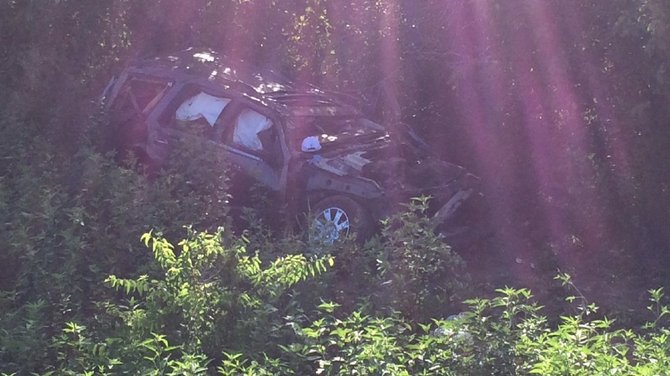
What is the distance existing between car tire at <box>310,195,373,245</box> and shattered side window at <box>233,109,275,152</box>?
0.88 metres

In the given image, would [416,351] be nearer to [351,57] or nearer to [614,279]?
[614,279]

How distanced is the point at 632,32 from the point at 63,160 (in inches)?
206

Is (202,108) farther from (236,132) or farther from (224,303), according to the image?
(224,303)

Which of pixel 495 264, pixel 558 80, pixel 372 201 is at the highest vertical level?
pixel 558 80

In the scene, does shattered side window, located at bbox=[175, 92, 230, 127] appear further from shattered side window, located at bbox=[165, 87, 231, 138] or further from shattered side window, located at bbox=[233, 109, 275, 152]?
shattered side window, located at bbox=[233, 109, 275, 152]

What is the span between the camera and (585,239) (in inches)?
340

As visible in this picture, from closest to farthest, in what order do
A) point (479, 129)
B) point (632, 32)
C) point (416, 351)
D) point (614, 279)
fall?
1. point (416, 351)
2. point (632, 32)
3. point (614, 279)
4. point (479, 129)

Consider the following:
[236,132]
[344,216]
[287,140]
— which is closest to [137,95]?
[236,132]

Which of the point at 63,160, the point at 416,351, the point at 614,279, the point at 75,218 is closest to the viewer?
the point at 416,351

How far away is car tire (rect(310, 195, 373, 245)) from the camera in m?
8.10

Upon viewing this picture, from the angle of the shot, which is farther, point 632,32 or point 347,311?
point 632,32

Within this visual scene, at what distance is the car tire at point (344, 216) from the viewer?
8102mm

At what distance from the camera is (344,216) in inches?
324

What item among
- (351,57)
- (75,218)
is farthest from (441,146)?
(75,218)
